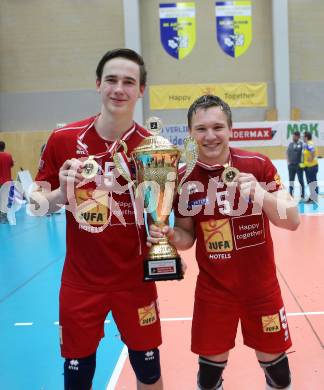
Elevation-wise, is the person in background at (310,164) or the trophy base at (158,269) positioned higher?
the trophy base at (158,269)

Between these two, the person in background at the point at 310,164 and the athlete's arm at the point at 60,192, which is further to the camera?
the person in background at the point at 310,164

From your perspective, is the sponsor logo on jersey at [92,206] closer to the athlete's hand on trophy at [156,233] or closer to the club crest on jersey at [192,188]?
the athlete's hand on trophy at [156,233]

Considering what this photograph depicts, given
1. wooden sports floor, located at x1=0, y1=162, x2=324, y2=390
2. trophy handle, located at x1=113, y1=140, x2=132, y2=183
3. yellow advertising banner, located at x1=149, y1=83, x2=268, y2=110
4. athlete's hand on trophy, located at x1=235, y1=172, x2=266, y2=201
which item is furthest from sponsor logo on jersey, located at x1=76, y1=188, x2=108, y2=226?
yellow advertising banner, located at x1=149, y1=83, x2=268, y2=110

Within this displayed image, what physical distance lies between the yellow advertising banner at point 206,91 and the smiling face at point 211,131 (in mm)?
14695

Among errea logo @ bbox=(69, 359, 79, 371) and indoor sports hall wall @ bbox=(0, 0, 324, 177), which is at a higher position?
indoor sports hall wall @ bbox=(0, 0, 324, 177)

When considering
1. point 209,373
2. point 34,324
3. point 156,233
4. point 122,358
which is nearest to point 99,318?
point 156,233

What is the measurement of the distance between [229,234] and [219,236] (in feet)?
0.15

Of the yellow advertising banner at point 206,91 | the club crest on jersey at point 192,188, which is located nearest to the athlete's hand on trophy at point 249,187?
the club crest on jersey at point 192,188

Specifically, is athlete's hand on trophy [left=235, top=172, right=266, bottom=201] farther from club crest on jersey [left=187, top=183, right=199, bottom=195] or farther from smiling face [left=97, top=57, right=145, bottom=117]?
smiling face [left=97, top=57, right=145, bottom=117]

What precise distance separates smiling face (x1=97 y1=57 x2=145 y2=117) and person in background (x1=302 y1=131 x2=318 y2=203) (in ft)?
30.7

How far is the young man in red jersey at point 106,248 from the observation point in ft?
6.28

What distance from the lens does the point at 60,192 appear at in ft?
6.23

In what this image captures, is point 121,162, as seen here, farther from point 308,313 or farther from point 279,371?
point 308,313

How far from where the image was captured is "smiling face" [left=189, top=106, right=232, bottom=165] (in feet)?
6.41
